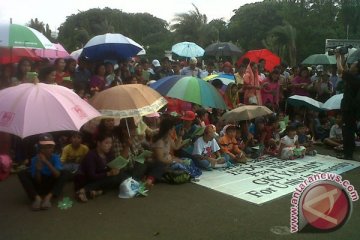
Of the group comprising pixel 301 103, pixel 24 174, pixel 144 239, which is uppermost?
Answer: pixel 301 103

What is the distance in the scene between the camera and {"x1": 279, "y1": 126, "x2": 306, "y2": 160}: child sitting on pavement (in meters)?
7.61

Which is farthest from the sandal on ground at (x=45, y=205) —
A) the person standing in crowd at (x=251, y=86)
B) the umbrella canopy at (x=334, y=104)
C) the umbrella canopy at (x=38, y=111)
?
the umbrella canopy at (x=334, y=104)

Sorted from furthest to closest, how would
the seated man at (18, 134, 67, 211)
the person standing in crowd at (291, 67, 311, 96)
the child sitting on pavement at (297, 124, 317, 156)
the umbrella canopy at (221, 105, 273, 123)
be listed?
the person standing in crowd at (291, 67, 311, 96) < the child sitting on pavement at (297, 124, 317, 156) < the umbrella canopy at (221, 105, 273, 123) < the seated man at (18, 134, 67, 211)

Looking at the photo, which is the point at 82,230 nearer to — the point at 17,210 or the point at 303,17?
the point at 17,210

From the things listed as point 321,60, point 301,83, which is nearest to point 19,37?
point 301,83

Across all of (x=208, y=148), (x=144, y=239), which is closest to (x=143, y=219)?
(x=144, y=239)

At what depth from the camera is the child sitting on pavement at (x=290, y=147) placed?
7613mm

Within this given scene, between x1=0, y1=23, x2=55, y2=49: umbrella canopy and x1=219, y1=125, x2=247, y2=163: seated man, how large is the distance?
333 centimetres

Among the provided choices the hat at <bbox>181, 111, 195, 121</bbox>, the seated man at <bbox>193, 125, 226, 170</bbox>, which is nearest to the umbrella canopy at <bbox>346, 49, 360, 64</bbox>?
the seated man at <bbox>193, 125, 226, 170</bbox>

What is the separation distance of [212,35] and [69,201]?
104ft

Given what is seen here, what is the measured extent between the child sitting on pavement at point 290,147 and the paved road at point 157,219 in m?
2.20

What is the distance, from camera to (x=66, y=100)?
4777 millimetres

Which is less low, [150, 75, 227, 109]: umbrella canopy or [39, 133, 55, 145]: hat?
[150, 75, 227, 109]: umbrella canopy

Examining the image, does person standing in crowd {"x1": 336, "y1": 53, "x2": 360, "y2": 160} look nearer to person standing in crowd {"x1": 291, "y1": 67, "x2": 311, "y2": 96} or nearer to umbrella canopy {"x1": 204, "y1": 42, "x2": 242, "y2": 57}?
person standing in crowd {"x1": 291, "y1": 67, "x2": 311, "y2": 96}
